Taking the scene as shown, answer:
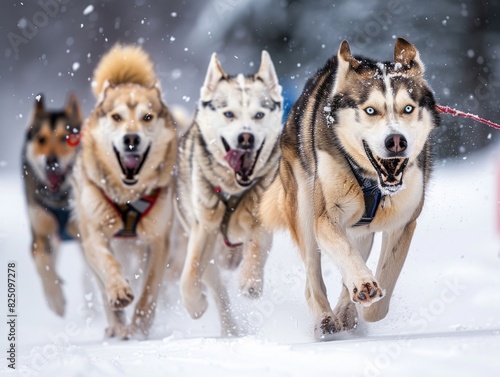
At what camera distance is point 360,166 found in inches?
133

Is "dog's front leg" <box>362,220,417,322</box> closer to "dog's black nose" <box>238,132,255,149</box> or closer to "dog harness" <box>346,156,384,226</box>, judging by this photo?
"dog harness" <box>346,156,384,226</box>

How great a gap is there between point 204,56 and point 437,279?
2.70m

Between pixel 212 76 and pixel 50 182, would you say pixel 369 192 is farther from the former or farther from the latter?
pixel 50 182

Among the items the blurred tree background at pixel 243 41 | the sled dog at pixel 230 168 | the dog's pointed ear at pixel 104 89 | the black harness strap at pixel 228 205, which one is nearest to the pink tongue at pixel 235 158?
the sled dog at pixel 230 168

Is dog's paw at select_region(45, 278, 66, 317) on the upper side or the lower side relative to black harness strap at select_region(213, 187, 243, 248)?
lower

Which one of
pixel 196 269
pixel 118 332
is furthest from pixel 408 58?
pixel 118 332

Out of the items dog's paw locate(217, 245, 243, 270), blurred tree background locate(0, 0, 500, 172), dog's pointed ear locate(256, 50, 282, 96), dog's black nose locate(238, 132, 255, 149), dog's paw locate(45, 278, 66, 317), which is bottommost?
dog's paw locate(45, 278, 66, 317)

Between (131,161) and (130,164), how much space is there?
0.7 inches

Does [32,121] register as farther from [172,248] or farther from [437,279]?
[437,279]

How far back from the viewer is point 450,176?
542 centimetres

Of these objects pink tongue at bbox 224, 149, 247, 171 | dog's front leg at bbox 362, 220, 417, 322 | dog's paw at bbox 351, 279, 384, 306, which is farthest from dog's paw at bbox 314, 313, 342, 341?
pink tongue at bbox 224, 149, 247, 171

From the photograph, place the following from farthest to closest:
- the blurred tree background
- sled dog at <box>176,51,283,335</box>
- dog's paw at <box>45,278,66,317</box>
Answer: the blurred tree background
dog's paw at <box>45,278,66,317</box>
sled dog at <box>176,51,283,335</box>

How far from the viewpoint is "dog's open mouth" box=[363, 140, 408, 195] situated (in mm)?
3273

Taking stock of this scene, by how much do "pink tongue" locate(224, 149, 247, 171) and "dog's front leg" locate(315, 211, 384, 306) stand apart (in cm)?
95
